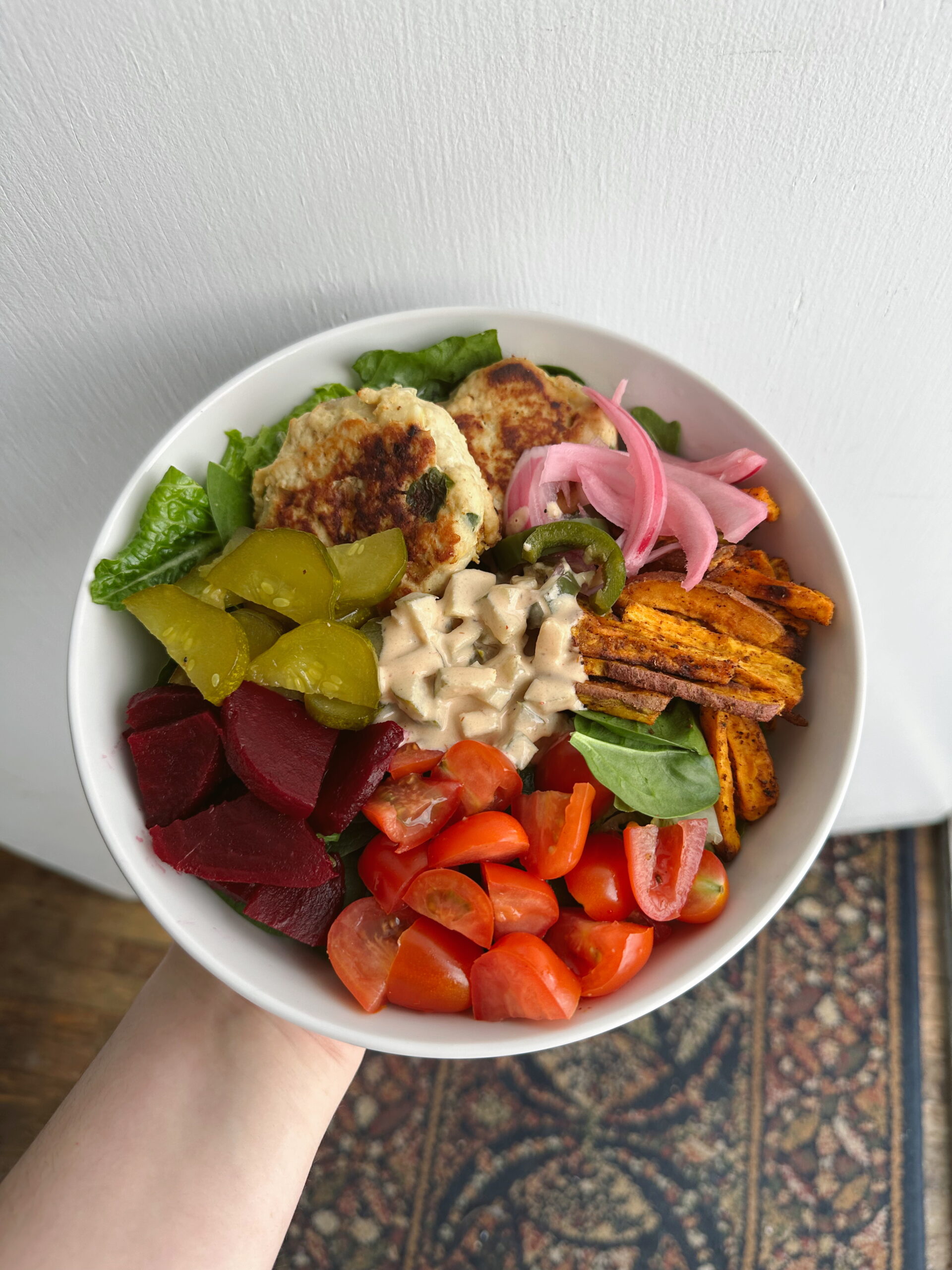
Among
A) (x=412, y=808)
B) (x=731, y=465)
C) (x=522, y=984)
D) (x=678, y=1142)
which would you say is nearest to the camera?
(x=522, y=984)

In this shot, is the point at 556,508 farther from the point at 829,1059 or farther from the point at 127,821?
the point at 829,1059

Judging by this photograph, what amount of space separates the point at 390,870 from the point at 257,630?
461mm

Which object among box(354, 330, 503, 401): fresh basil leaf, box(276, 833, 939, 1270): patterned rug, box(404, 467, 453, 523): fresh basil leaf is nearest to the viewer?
box(404, 467, 453, 523): fresh basil leaf

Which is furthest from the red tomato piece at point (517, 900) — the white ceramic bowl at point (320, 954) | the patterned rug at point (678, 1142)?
the patterned rug at point (678, 1142)

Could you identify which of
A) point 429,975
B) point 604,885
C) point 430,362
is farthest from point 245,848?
point 430,362

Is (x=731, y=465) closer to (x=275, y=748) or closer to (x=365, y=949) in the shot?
(x=275, y=748)

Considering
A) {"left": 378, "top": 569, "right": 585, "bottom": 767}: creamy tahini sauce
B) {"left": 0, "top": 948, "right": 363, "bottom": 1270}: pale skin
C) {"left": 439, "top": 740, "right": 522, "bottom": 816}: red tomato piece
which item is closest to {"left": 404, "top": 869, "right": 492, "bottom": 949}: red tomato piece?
{"left": 439, "top": 740, "right": 522, "bottom": 816}: red tomato piece

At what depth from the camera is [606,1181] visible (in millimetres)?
2674

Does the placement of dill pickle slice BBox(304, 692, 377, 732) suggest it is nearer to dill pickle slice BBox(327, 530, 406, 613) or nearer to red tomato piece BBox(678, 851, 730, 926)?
dill pickle slice BBox(327, 530, 406, 613)

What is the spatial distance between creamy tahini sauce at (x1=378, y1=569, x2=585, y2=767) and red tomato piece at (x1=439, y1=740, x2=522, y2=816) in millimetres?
39

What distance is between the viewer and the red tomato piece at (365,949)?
1.37 m

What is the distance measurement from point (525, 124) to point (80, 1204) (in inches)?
79.1

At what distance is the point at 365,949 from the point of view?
1405mm

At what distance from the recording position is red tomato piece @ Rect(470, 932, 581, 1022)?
1.32 metres
